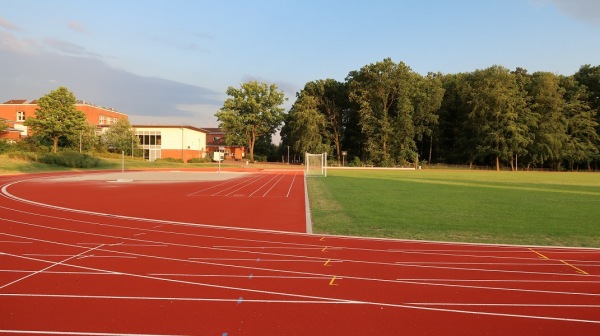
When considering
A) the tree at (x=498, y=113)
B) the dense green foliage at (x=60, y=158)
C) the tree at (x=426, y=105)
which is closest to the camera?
the dense green foliage at (x=60, y=158)

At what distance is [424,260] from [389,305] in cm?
264

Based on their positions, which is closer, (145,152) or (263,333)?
(263,333)

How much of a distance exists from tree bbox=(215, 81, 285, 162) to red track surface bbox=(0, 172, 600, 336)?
70.8 m

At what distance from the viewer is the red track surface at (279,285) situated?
4.54 meters

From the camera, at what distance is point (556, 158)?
228 feet

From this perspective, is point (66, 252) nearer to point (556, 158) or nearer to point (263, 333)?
point (263, 333)

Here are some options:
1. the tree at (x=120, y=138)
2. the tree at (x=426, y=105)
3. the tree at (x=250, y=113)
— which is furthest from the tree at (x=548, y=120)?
the tree at (x=120, y=138)

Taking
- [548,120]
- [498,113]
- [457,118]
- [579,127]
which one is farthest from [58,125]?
[579,127]

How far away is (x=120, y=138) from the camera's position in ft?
209

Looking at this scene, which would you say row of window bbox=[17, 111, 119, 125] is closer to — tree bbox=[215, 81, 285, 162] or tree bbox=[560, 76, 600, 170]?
tree bbox=[215, 81, 285, 162]

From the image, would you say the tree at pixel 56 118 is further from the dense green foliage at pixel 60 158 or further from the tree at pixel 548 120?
the tree at pixel 548 120

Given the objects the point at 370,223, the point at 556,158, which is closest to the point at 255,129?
the point at 556,158

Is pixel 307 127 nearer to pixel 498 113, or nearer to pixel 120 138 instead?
pixel 120 138

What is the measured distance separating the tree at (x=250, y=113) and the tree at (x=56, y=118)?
1176 inches
